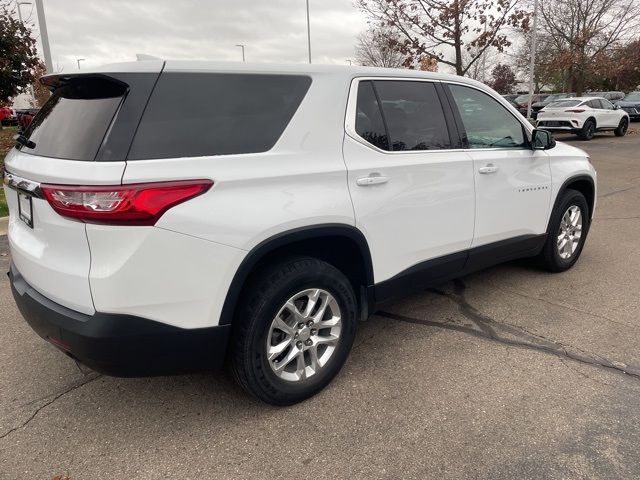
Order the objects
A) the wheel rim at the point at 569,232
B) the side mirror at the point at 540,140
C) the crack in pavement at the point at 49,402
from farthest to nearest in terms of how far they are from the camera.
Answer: the wheel rim at the point at 569,232, the side mirror at the point at 540,140, the crack in pavement at the point at 49,402

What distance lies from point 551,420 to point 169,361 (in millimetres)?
1938

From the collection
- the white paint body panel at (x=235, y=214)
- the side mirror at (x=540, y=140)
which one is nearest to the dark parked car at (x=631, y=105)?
the side mirror at (x=540, y=140)

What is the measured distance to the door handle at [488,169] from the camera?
3.46 meters

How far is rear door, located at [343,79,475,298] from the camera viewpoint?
9.12ft

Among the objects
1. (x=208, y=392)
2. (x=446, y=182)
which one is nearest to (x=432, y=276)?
(x=446, y=182)

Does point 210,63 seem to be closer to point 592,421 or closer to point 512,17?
point 592,421

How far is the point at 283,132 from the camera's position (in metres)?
2.47

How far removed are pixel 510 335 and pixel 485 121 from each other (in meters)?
1.58

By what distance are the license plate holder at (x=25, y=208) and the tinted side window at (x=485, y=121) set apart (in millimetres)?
2709

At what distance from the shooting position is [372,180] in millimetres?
2766

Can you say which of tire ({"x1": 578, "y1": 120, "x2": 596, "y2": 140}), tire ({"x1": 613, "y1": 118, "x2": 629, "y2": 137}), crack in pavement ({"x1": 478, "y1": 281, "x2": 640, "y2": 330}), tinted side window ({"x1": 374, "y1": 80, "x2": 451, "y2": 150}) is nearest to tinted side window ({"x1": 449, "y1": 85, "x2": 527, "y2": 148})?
tinted side window ({"x1": 374, "y1": 80, "x2": 451, "y2": 150})

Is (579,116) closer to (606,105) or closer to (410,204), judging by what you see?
(606,105)

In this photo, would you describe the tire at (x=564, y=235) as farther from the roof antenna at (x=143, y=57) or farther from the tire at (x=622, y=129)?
the tire at (x=622, y=129)

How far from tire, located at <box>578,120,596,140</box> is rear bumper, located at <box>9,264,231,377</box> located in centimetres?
1916
